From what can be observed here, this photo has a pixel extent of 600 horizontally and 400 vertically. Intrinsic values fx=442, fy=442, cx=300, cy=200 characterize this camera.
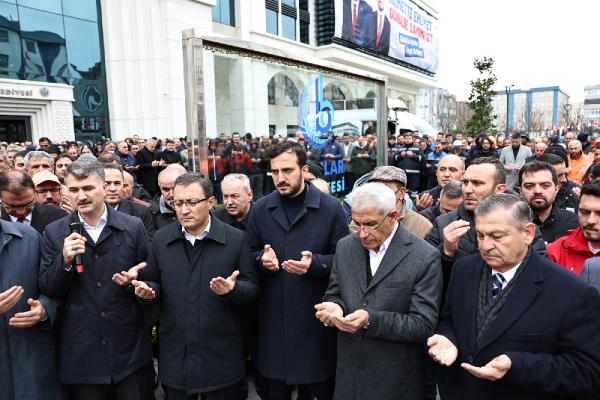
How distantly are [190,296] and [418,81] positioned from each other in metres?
41.0

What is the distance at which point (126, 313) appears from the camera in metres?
2.91

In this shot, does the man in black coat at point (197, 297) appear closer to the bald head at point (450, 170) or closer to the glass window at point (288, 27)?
the bald head at point (450, 170)

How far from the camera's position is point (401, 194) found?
11.5 ft

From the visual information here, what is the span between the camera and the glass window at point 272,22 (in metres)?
25.7

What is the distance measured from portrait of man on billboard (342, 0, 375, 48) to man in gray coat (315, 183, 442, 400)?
2807cm

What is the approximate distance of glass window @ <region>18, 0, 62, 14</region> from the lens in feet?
52.2

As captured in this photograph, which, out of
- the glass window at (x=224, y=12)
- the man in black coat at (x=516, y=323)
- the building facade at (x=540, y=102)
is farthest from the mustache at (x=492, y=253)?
the building facade at (x=540, y=102)

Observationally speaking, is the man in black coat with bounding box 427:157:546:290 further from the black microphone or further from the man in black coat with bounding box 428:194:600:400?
the black microphone

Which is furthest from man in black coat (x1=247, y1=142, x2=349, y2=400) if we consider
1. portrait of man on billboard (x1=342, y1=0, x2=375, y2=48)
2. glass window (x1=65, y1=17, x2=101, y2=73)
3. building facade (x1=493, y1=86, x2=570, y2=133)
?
building facade (x1=493, y1=86, x2=570, y2=133)

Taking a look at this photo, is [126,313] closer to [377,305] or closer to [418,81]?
[377,305]

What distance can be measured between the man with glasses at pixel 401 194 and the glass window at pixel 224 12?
21.1m

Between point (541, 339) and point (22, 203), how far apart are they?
3672 millimetres

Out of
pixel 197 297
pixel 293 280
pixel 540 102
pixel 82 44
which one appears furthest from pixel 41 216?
pixel 540 102

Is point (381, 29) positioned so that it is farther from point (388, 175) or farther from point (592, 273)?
point (592, 273)
